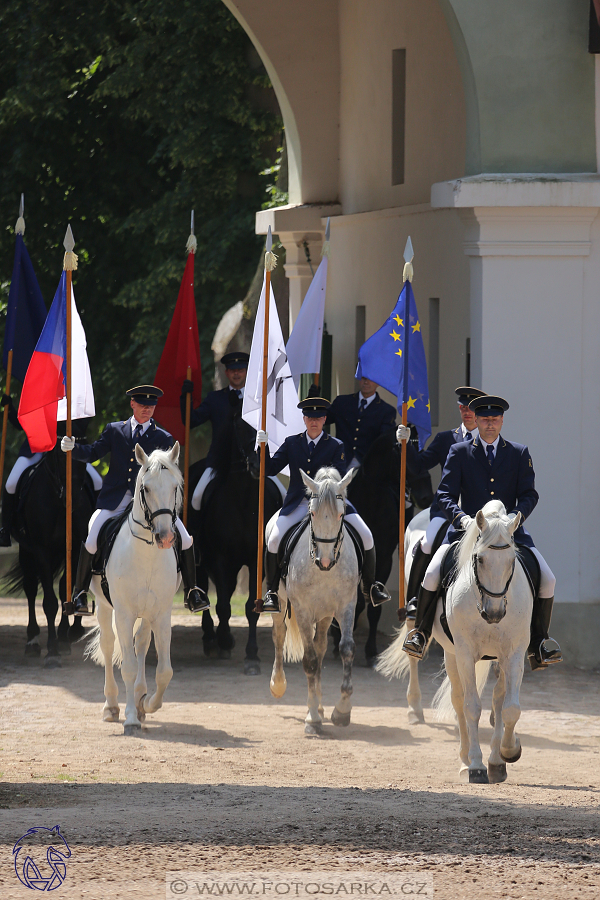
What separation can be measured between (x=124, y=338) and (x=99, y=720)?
43.5 ft

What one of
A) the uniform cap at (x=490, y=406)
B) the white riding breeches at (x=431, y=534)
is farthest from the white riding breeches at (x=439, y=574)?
the uniform cap at (x=490, y=406)

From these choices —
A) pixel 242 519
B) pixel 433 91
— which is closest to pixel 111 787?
pixel 242 519

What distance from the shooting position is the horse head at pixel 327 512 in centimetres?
1034

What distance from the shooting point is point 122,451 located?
11141 mm

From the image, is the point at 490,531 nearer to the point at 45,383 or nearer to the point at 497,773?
the point at 497,773

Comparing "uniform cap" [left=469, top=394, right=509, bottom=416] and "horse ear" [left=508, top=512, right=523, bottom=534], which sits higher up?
"uniform cap" [left=469, top=394, right=509, bottom=416]

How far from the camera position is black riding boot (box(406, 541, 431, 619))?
1026cm

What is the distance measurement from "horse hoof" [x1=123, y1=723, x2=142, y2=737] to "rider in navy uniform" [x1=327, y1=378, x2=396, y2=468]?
411cm

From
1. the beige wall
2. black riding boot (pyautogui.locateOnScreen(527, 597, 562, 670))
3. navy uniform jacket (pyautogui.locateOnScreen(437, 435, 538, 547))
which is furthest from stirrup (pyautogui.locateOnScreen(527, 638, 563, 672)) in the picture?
the beige wall

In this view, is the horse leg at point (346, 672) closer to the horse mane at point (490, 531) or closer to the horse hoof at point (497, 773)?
the horse hoof at point (497, 773)

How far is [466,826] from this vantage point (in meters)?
7.00

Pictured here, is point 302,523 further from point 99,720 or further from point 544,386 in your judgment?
point 544,386

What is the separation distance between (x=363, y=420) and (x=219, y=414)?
4.64 feet

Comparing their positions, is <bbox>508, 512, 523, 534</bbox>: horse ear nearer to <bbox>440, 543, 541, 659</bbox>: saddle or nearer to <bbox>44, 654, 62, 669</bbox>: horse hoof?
<bbox>440, 543, 541, 659</bbox>: saddle
